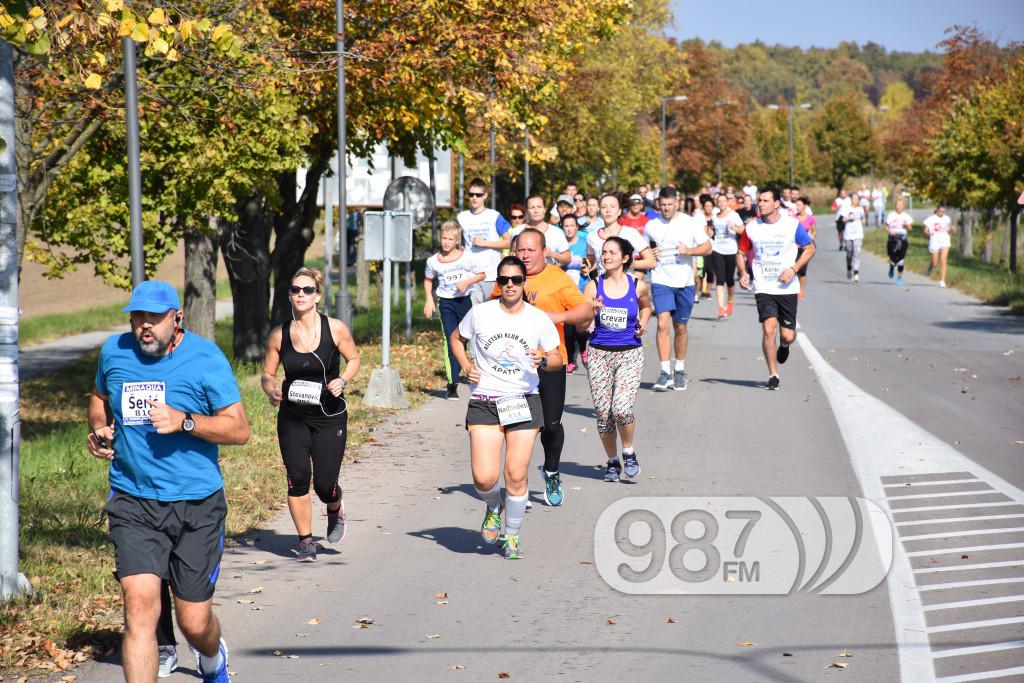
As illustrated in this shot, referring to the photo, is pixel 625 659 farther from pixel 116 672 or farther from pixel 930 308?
pixel 930 308

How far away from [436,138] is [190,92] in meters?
8.26

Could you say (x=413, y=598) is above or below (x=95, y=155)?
below

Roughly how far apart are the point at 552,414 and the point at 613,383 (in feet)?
3.22

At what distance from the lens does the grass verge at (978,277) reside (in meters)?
29.1

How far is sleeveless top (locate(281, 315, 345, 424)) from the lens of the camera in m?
8.64

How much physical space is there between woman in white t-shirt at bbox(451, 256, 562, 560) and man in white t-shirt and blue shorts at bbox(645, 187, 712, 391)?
24.6 ft

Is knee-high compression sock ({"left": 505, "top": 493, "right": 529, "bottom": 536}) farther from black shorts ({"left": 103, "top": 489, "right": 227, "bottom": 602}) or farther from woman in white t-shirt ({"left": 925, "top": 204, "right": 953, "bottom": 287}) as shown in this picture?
woman in white t-shirt ({"left": 925, "top": 204, "right": 953, "bottom": 287})

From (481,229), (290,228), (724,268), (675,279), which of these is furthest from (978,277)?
(481,229)

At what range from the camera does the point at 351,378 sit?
8750 mm

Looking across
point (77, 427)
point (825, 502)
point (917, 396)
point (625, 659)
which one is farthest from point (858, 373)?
point (625, 659)

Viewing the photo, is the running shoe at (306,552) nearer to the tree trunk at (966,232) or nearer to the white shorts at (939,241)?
the white shorts at (939,241)

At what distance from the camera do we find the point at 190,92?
16516 millimetres

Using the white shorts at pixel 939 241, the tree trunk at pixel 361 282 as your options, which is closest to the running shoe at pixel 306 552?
the tree trunk at pixel 361 282

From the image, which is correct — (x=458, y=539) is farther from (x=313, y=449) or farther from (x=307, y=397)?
(x=307, y=397)
